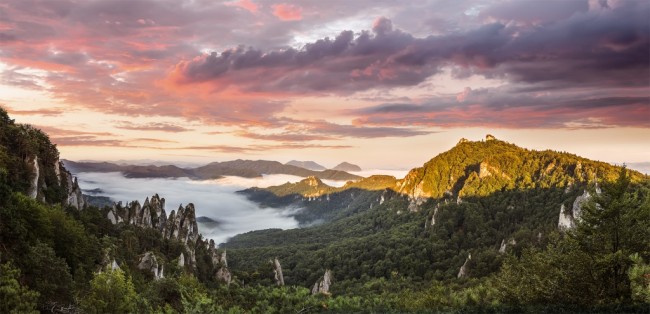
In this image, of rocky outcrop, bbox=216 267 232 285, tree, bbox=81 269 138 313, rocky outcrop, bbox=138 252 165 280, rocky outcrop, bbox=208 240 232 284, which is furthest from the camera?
Result: rocky outcrop, bbox=208 240 232 284

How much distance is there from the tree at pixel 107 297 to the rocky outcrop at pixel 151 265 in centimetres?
3312

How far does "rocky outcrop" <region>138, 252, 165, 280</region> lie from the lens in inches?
2532

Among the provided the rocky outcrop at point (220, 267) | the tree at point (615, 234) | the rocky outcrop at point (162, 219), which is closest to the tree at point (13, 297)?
the tree at point (615, 234)

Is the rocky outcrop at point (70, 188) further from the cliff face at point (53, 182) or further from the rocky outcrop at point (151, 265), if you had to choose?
the rocky outcrop at point (151, 265)

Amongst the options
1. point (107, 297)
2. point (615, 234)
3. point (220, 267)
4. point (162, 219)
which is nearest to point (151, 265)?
point (107, 297)

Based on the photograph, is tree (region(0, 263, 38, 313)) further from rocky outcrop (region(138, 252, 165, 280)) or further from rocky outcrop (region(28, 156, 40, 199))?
rocky outcrop (region(138, 252, 165, 280))

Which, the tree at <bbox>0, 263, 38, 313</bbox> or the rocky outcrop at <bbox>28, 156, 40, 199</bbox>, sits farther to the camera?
the rocky outcrop at <bbox>28, 156, 40, 199</bbox>

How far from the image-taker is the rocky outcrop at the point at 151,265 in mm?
64312

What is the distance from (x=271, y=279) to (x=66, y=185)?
61915 mm

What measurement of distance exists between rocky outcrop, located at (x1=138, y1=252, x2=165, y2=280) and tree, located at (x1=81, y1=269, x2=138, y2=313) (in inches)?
1304

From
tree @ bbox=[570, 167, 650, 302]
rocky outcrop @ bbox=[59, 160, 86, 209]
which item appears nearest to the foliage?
tree @ bbox=[570, 167, 650, 302]

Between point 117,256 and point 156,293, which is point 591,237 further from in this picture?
point 117,256

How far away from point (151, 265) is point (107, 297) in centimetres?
3632

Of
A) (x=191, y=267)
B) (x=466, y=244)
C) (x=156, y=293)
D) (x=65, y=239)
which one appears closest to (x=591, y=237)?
(x=156, y=293)
